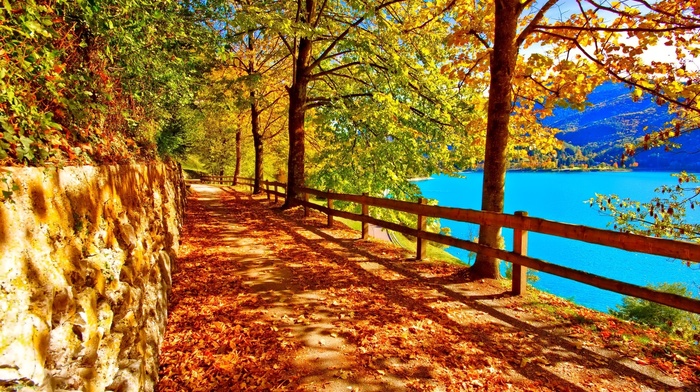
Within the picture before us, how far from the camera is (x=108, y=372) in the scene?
242cm

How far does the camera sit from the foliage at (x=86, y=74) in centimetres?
242

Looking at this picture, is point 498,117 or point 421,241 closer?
point 498,117

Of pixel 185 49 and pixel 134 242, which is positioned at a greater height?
pixel 185 49

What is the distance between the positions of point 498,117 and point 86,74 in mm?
5884

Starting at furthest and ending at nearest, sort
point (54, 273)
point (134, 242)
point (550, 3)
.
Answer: point (550, 3) < point (134, 242) < point (54, 273)

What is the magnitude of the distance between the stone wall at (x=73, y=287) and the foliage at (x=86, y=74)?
10.8 inches

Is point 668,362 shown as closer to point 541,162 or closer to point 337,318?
point 337,318

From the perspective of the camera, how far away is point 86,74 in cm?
412

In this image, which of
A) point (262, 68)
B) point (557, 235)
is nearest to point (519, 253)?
point (557, 235)

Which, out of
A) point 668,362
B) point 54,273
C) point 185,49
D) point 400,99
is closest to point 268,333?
point 54,273

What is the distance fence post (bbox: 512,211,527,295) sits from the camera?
5328 mm

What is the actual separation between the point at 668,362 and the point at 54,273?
5.50 metres

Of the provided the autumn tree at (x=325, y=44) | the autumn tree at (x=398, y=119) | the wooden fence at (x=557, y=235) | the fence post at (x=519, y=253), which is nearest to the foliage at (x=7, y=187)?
the wooden fence at (x=557, y=235)

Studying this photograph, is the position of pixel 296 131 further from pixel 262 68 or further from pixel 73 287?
pixel 73 287
